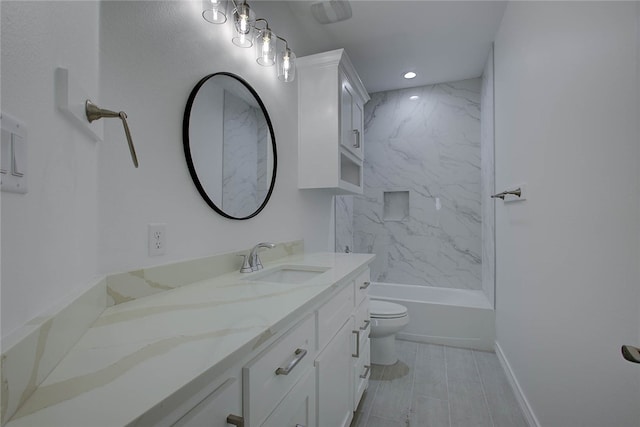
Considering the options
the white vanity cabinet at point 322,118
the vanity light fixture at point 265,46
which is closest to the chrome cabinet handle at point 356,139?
the white vanity cabinet at point 322,118

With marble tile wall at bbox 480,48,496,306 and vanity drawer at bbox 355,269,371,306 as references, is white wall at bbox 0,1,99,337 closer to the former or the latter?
vanity drawer at bbox 355,269,371,306

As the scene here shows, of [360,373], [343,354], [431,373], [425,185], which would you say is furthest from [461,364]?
[425,185]

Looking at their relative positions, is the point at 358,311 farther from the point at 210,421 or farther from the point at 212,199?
the point at 210,421

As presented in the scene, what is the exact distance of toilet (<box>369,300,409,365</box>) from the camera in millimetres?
2213

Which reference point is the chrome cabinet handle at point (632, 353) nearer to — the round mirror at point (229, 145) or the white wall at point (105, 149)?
the white wall at point (105, 149)

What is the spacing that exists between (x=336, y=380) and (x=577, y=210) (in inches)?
45.2

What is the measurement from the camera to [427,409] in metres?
1.76

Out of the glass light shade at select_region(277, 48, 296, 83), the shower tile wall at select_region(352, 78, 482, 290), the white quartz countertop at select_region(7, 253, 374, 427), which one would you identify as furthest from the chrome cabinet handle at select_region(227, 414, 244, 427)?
the shower tile wall at select_region(352, 78, 482, 290)

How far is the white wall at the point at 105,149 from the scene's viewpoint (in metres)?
0.47

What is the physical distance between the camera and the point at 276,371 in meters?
0.76

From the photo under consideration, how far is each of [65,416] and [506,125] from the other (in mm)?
2521

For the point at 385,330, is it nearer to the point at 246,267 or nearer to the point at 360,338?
the point at 360,338

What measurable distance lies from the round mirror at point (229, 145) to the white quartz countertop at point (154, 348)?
1.57 ft

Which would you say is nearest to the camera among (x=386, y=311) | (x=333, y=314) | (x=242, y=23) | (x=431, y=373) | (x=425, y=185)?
(x=333, y=314)
